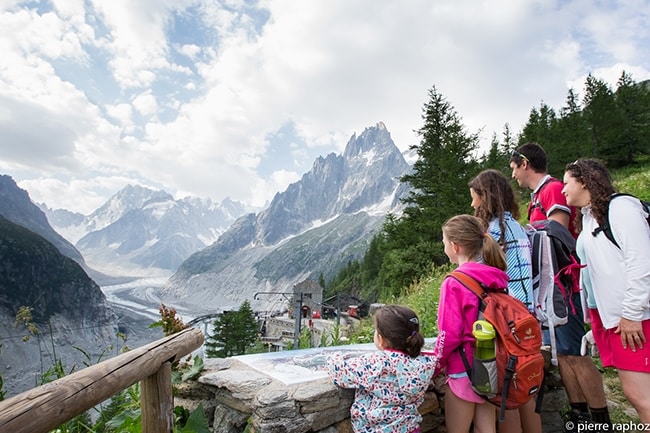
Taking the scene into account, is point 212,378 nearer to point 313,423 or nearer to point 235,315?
point 313,423

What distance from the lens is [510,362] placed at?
225cm

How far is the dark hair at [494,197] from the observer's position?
10.4 ft

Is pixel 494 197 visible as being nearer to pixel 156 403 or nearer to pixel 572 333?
pixel 572 333

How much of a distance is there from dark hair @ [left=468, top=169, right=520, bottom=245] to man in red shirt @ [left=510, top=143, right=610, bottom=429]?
43 centimetres

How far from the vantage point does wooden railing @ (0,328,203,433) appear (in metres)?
1.25

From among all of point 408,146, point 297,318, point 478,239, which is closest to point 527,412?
point 478,239

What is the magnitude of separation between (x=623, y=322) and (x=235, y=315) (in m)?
29.8

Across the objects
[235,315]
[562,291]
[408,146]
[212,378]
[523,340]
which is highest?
[408,146]

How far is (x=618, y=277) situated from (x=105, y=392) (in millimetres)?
3317

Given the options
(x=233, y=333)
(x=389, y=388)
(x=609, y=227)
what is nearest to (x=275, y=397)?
(x=389, y=388)

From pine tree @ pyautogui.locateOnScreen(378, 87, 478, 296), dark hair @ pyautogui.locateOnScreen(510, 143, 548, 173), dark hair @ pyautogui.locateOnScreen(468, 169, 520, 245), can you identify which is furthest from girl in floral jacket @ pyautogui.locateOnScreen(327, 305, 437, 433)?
pine tree @ pyautogui.locateOnScreen(378, 87, 478, 296)

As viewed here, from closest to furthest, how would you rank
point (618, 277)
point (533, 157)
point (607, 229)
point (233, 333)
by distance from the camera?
point (618, 277), point (607, 229), point (533, 157), point (233, 333)

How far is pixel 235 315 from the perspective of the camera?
29.4 meters

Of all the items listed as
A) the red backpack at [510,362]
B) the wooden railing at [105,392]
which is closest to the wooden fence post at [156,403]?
the wooden railing at [105,392]
